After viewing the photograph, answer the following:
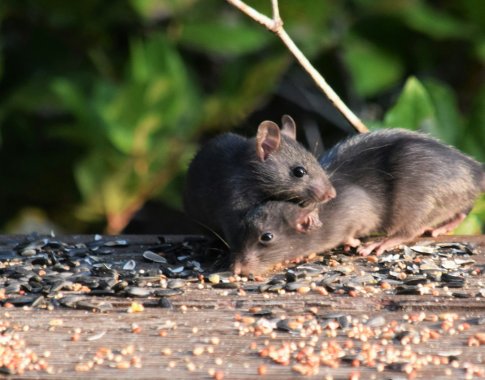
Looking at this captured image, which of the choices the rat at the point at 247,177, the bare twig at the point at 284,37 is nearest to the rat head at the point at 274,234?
the rat at the point at 247,177

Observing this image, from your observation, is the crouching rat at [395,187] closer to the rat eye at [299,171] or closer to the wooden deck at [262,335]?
the rat eye at [299,171]

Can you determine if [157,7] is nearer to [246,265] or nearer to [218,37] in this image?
[218,37]

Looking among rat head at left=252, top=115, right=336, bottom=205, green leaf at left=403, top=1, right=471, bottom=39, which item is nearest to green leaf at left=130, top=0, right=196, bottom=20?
green leaf at left=403, top=1, right=471, bottom=39

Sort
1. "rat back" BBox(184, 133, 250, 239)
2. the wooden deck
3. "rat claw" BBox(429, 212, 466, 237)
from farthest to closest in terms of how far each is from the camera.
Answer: "rat claw" BBox(429, 212, 466, 237) → "rat back" BBox(184, 133, 250, 239) → the wooden deck

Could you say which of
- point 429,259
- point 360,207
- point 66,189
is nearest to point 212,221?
point 360,207

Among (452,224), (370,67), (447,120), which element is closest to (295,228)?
(452,224)

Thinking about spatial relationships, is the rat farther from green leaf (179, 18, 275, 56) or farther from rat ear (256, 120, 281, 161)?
green leaf (179, 18, 275, 56)

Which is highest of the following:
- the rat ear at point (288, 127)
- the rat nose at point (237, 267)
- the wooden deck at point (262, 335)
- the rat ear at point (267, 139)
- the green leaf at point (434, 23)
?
the green leaf at point (434, 23)

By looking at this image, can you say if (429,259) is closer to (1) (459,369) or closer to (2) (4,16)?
(1) (459,369)
